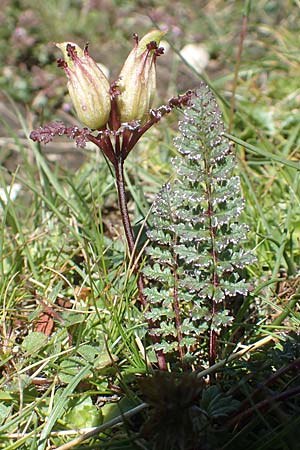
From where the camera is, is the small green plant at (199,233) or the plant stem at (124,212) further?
the plant stem at (124,212)

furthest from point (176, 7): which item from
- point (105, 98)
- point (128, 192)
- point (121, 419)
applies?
point (121, 419)

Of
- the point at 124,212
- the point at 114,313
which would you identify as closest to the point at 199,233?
the point at 124,212

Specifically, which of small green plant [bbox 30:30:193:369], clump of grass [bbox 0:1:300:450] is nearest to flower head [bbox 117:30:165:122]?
small green plant [bbox 30:30:193:369]

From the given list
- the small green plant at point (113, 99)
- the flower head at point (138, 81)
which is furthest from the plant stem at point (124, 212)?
the flower head at point (138, 81)

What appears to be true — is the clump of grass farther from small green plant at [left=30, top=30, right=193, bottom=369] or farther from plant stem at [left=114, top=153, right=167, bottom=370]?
small green plant at [left=30, top=30, right=193, bottom=369]

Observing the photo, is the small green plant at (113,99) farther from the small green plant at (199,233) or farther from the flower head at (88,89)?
the small green plant at (199,233)

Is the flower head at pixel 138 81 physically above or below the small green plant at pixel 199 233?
above
